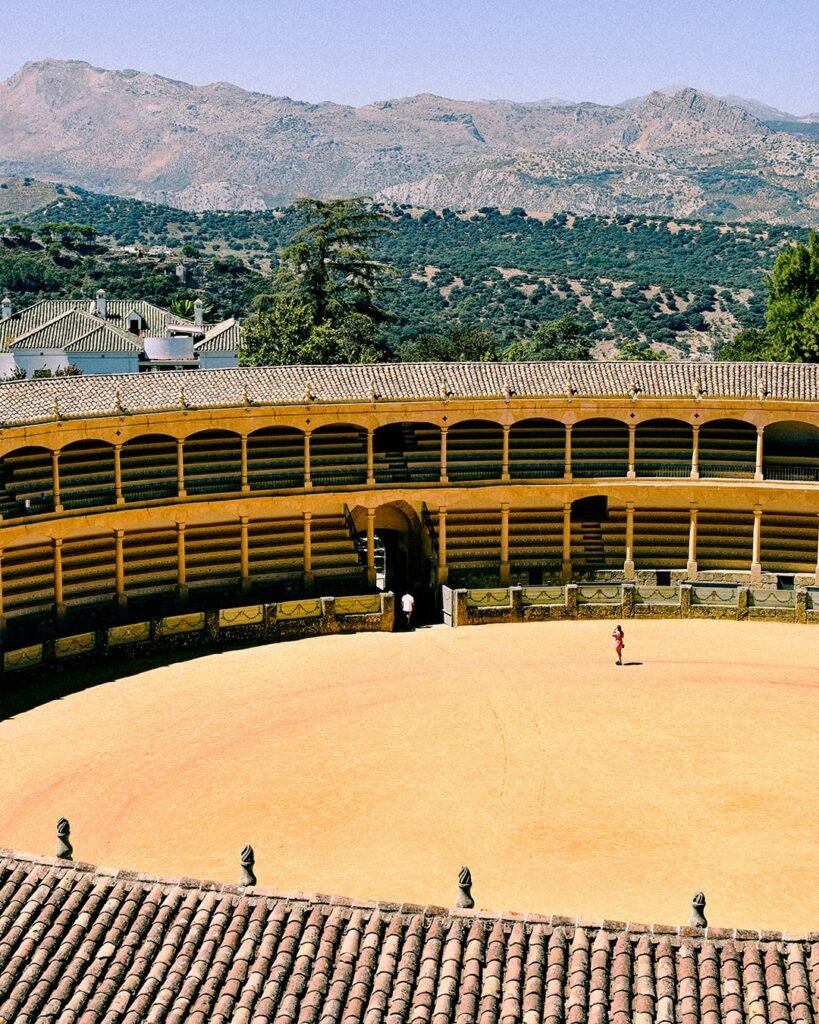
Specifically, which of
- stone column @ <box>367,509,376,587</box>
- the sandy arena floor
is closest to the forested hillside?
stone column @ <box>367,509,376,587</box>

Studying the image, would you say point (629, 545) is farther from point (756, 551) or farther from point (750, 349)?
point (750, 349)

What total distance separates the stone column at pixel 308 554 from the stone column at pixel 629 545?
36.2 feet

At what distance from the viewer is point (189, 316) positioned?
11506 centimetres

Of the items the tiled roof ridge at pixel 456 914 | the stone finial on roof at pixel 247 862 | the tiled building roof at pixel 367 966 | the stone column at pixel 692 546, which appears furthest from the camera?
the stone column at pixel 692 546

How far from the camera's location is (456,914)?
16422 millimetres

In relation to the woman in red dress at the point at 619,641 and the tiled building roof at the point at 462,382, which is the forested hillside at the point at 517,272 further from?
the woman in red dress at the point at 619,641

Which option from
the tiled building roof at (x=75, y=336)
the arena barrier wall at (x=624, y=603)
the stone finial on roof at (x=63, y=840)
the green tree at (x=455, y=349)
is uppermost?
the tiled building roof at (x=75, y=336)

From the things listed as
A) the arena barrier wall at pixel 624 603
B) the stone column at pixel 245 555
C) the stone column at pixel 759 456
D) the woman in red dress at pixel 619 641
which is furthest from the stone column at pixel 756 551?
the stone column at pixel 245 555

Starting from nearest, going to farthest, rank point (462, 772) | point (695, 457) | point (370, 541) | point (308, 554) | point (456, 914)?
point (456, 914), point (462, 772), point (308, 554), point (370, 541), point (695, 457)

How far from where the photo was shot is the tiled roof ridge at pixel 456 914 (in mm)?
15961

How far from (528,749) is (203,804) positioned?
26.9 feet

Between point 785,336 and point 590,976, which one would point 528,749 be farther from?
point 785,336

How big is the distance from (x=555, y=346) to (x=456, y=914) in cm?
7954

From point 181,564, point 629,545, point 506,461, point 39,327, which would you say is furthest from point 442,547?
point 39,327
